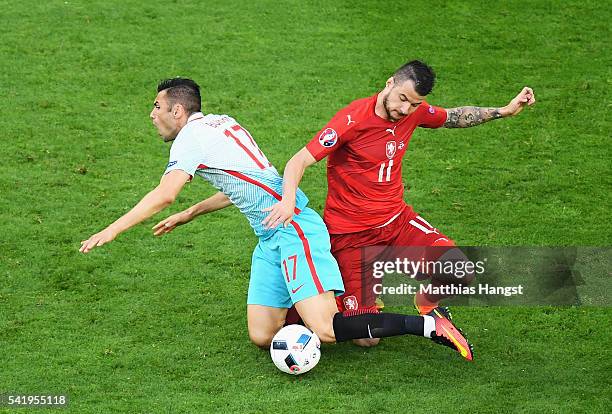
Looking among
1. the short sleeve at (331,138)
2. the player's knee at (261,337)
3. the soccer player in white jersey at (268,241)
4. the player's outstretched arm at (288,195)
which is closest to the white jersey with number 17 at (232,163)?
the soccer player in white jersey at (268,241)

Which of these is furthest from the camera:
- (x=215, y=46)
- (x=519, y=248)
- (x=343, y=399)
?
(x=215, y=46)

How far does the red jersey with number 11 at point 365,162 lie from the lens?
7.08m

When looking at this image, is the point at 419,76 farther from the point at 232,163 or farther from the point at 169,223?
the point at 169,223

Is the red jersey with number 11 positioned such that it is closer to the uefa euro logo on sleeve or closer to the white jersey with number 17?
the uefa euro logo on sleeve

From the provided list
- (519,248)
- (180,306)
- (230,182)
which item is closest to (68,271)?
(180,306)

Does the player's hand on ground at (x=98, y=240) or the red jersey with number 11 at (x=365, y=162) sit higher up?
the red jersey with number 11 at (x=365, y=162)

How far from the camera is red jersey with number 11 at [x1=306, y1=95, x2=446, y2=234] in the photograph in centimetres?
708

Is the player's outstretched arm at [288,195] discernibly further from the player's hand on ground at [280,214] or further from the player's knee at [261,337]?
the player's knee at [261,337]

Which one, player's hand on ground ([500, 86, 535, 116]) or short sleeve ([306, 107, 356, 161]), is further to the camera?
player's hand on ground ([500, 86, 535, 116])

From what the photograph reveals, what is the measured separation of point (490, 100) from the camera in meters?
10.7

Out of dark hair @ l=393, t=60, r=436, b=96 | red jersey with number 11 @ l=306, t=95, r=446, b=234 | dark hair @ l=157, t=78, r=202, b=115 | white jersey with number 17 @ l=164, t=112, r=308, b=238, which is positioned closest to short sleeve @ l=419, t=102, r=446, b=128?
red jersey with number 11 @ l=306, t=95, r=446, b=234

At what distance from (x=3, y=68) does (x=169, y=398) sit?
578 centimetres

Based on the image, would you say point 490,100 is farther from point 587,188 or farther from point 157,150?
point 157,150

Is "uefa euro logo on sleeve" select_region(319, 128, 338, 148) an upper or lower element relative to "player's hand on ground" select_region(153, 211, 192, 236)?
upper
